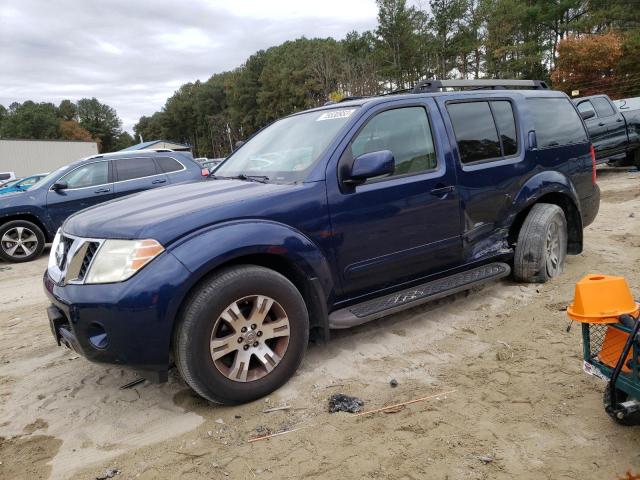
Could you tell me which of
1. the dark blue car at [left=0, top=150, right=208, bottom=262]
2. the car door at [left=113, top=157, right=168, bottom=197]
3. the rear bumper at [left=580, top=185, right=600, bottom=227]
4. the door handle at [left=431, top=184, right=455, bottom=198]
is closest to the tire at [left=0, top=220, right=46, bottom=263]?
the dark blue car at [left=0, top=150, right=208, bottom=262]

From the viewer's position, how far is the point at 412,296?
11.7ft

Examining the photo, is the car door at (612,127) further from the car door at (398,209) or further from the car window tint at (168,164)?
the car door at (398,209)

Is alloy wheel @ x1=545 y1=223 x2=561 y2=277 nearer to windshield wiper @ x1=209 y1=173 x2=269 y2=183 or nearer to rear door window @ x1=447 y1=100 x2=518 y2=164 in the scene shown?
rear door window @ x1=447 y1=100 x2=518 y2=164

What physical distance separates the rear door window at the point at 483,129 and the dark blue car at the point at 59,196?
5431 mm

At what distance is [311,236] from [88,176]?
22.3 ft

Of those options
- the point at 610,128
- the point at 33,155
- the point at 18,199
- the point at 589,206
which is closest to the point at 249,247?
the point at 589,206

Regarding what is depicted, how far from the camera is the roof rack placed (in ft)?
13.6

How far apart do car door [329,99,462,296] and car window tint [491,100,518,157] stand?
2.68 ft

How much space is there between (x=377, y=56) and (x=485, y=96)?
4497 centimetres

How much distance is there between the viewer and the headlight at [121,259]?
8.55ft

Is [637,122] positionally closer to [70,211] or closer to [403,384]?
[403,384]

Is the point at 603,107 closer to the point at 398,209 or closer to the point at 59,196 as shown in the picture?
the point at 398,209

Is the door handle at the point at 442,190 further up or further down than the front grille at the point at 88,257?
further up

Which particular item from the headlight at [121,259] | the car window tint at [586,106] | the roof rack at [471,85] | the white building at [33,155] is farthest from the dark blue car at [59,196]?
the white building at [33,155]
